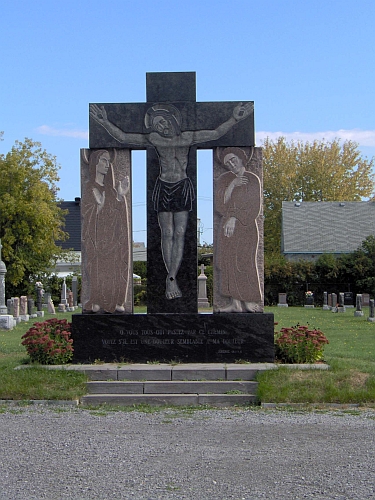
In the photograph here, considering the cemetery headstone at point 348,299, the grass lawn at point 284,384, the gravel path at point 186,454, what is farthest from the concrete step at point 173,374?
the cemetery headstone at point 348,299

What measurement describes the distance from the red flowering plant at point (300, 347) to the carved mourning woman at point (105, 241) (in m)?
2.60

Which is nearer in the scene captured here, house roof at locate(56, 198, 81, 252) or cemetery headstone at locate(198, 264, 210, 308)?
cemetery headstone at locate(198, 264, 210, 308)

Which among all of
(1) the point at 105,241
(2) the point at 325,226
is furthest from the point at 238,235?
(2) the point at 325,226

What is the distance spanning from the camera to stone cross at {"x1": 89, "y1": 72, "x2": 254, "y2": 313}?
11469 mm

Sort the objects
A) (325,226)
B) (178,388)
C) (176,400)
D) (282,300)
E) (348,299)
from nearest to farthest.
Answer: (176,400) → (178,388) → (348,299) → (282,300) → (325,226)

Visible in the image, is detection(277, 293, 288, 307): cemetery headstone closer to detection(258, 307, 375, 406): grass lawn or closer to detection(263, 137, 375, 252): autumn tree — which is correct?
detection(263, 137, 375, 252): autumn tree

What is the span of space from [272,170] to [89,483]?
2253 inches

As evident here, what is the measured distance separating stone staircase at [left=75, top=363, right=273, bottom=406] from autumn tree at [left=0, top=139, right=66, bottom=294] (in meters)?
31.9

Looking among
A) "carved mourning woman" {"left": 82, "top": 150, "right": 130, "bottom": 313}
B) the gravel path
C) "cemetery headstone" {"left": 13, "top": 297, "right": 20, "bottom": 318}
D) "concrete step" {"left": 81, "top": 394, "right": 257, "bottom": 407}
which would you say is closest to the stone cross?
"carved mourning woman" {"left": 82, "top": 150, "right": 130, "bottom": 313}

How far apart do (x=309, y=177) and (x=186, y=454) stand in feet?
187

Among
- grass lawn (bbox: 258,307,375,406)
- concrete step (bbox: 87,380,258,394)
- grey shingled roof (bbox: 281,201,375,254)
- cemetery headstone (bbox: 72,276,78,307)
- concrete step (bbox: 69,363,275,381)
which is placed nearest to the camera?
grass lawn (bbox: 258,307,375,406)

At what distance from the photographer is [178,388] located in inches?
397

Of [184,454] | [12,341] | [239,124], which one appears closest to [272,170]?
[12,341]

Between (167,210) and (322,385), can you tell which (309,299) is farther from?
(322,385)
